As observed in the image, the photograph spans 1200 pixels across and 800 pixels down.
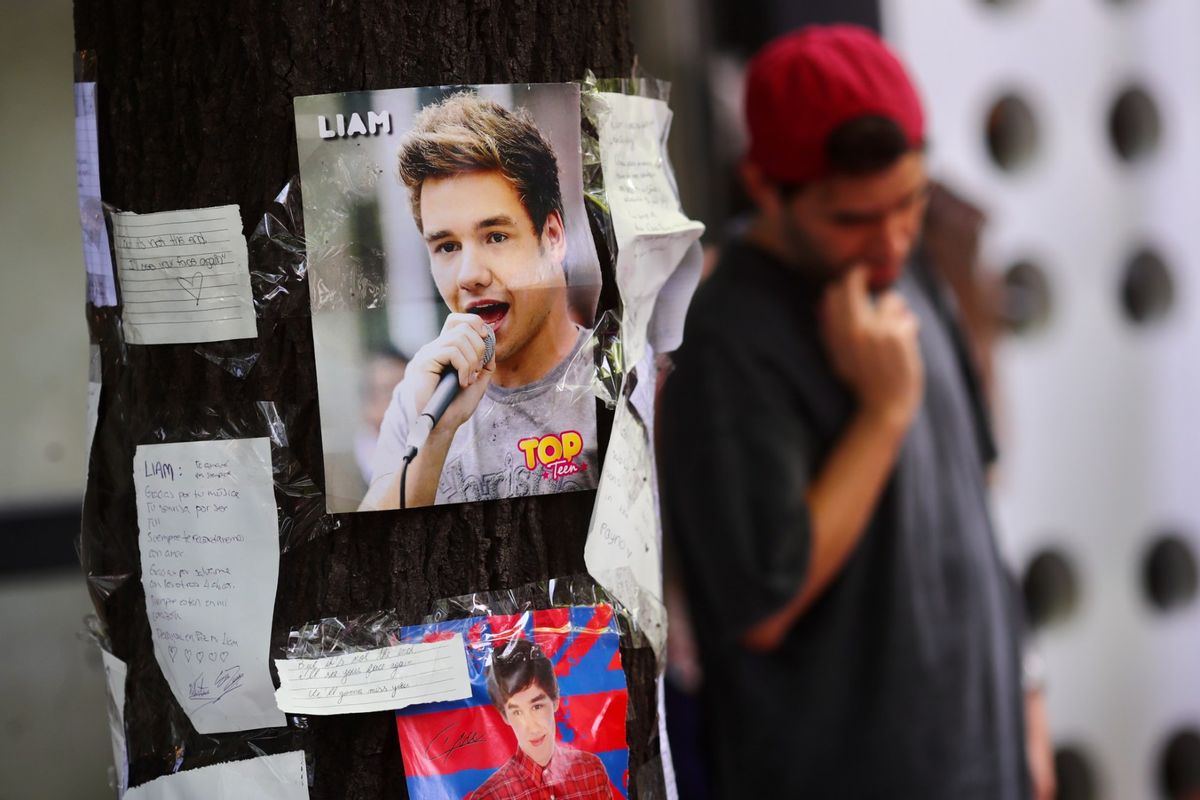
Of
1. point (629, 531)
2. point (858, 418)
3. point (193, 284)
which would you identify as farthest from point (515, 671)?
point (858, 418)

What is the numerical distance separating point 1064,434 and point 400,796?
1.78 meters

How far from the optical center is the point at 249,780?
912 millimetres

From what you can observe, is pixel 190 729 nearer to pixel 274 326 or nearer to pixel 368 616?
pixel 368 616

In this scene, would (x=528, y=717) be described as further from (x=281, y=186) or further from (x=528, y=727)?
(x=281, y=186)

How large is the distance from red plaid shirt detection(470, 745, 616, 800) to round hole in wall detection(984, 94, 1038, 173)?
170cm

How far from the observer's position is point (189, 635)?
0.92 metres

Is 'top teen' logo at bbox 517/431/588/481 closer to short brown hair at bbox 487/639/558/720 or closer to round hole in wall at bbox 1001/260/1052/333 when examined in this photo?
short brown hair at bbox 487/639/558/720

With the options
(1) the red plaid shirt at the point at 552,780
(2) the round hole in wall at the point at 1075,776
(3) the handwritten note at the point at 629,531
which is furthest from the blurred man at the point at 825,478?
(1) the red plaid shirt at the point at 552,780

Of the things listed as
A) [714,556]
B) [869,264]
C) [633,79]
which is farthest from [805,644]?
[633,79]

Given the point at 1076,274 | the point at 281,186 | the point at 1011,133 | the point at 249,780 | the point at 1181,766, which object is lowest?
the point at 1181,766

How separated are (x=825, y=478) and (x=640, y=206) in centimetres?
106

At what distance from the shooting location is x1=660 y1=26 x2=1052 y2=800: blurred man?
1.88 m

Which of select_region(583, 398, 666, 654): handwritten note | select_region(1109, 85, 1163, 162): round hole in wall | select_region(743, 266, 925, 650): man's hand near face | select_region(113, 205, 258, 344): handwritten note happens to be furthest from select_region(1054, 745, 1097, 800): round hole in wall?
select_region(113, 205, 258, 344): handwritten note

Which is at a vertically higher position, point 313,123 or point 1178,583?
point 313,123
